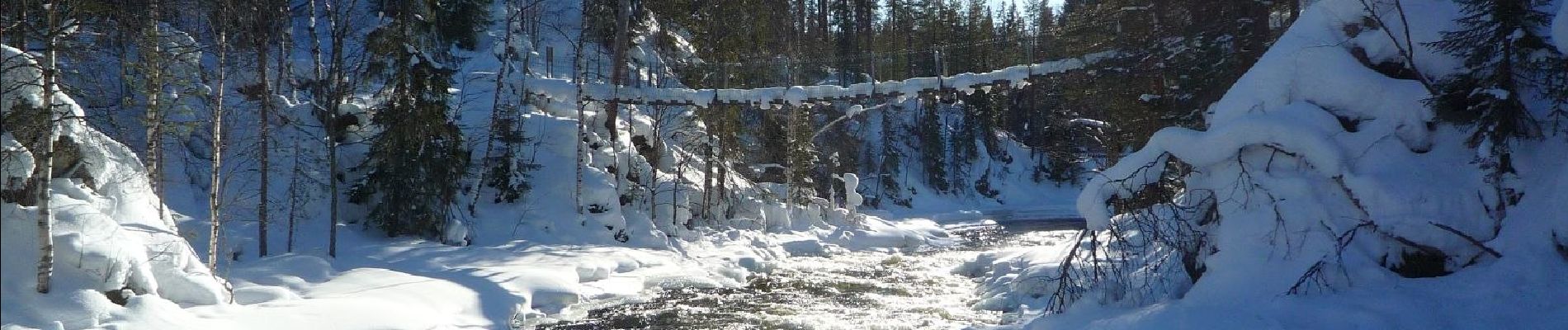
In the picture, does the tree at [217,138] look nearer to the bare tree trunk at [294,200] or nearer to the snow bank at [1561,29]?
the bare tree trunk at [294,200]

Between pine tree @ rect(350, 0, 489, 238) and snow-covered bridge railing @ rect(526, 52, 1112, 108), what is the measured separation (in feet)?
9.04

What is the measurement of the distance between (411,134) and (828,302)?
8.70m

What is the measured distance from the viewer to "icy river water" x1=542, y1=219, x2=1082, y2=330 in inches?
443

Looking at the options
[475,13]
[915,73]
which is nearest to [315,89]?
[475,13]

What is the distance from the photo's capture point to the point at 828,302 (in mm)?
12953

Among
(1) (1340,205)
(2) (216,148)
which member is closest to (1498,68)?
(1) (1340,205)

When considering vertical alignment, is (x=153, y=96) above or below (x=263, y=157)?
above

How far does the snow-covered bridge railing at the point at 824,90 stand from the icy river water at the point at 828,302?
332cm

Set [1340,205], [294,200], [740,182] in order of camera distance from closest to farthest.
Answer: [1340,205] < [294,200] < [740,182]

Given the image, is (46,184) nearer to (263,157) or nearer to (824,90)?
(263,157)

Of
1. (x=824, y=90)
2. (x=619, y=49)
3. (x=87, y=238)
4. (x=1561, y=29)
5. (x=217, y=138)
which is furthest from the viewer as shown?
(x=619, y=49)

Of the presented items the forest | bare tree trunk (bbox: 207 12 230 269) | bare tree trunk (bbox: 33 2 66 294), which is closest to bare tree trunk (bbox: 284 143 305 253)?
the forest

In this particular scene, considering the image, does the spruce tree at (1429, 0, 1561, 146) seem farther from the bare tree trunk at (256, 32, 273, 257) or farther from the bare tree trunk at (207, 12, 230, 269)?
the bare tree trunk at (256, 32, 273, 257)

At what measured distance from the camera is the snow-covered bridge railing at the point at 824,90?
16438 millimetres
